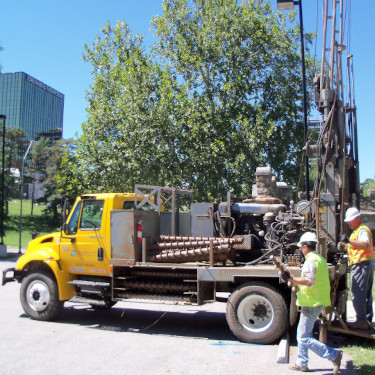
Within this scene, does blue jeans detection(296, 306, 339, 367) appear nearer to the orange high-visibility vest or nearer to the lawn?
the orange high-visibility vest

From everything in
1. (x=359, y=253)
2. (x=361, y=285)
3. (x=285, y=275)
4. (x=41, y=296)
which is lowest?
(x=41, y=296)

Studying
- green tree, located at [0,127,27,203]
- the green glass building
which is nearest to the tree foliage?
green tree, located at [0,127,27,203]

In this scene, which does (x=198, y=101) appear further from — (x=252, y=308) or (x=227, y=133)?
(x=252, y=308)

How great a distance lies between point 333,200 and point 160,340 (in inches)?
147

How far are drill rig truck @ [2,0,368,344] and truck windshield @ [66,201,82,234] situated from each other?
0.07ft

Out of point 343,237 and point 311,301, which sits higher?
point 343,237

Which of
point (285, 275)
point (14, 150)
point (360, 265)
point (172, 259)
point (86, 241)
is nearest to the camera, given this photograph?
point (285, 275)

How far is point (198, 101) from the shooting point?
904 inches

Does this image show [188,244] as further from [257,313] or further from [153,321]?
[153,321]

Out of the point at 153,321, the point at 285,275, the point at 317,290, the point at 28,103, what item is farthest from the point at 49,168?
the point at 28,103

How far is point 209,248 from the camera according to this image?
26.1 ft

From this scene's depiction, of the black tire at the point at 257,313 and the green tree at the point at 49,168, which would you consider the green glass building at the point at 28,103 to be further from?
the black tire at the point at 257,313

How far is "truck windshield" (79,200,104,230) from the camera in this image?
888 cm

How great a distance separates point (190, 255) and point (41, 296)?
324 cm
